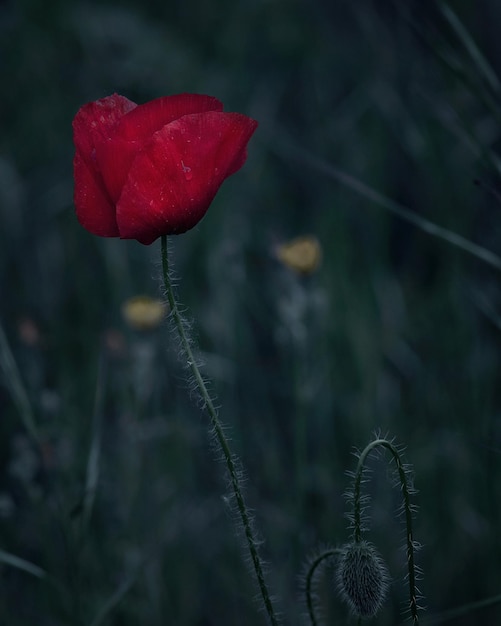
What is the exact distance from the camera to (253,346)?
9.11ft

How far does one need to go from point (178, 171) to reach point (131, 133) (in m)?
0.08

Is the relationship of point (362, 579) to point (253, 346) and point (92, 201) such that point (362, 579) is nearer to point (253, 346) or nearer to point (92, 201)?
point (92, 201)

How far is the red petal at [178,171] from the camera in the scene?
1.06 m

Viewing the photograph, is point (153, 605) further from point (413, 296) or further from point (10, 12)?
point (10, 12)

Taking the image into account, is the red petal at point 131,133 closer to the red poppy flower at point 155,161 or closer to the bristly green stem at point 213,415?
the red poppy flower at point 155,161

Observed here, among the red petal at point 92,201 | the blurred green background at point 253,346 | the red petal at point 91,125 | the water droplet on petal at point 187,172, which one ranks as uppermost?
the water droplet on petal at point 187,172

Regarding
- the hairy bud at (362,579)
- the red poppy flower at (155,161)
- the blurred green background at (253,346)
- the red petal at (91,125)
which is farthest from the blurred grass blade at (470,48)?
the hairy bud at (362,579)

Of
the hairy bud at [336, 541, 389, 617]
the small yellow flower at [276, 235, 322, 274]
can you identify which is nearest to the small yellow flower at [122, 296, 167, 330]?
the small yellow flower at [276, 235, 322, 274]

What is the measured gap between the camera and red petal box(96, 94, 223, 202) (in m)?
1.08

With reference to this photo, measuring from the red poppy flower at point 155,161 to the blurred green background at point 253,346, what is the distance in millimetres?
142

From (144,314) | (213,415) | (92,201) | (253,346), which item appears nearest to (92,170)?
(92,201)

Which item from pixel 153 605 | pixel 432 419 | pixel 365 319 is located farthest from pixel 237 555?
pixel 365 319

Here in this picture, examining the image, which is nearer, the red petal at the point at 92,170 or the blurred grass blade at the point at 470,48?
the red petal at the point at 92,170

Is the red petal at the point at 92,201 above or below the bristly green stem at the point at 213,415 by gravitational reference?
above
